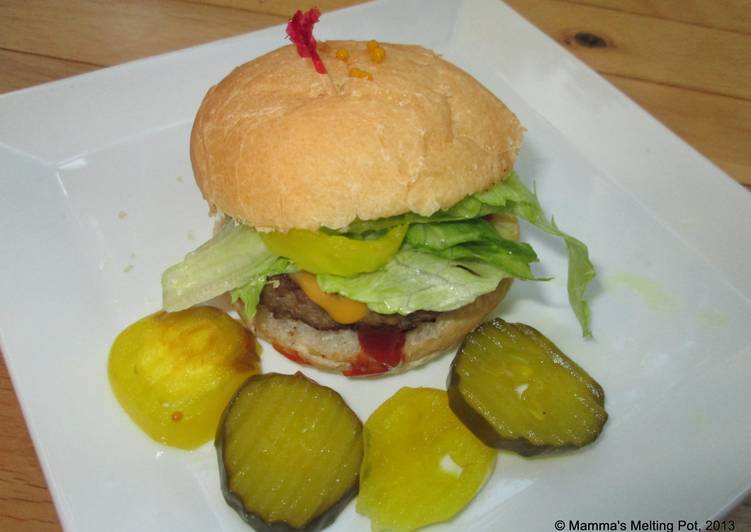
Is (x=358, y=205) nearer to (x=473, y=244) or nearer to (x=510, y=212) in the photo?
(x=473, y=244)

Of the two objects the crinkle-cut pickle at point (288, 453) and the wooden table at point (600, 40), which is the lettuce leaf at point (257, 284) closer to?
the crinkle-cut pickle at point (288, 453)

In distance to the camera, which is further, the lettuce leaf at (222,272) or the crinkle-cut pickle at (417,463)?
the lettuce leaf at (222,272)

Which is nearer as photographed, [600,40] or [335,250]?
[335,250]

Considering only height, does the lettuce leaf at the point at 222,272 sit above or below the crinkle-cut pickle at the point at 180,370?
above

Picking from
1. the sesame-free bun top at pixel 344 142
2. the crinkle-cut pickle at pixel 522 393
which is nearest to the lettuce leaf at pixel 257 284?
the sesame-free bun top at pixel 344 142

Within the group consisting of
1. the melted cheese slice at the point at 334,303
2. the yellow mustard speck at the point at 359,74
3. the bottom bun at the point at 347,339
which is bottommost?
the bottom bun at the point at 347,339

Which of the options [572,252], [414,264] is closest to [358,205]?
[414,264]

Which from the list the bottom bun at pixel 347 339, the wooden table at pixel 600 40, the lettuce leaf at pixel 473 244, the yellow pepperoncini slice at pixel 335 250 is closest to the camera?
the yellow pepperoncini slice at pixel 335 250
